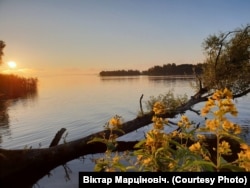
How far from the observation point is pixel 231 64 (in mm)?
19672

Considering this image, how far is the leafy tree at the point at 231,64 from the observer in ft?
63.7

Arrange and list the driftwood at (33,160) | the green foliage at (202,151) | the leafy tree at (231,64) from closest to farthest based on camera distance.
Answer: the green foliage at (202,151), the driftwood at (33,160), the leafy tree at (231,64)

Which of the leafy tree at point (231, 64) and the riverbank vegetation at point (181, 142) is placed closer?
the riverbank vegetation at point (181, 142)

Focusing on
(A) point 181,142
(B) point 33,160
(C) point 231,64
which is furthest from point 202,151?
(C) point 231,64

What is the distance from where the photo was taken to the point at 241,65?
63.9ft

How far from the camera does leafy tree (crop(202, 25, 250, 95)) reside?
19.4m

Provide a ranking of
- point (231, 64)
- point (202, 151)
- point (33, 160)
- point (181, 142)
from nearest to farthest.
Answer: point (202, 151) → point (181, 142) → point (33, 160) → point (231, 64)

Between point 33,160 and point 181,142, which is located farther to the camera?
point 33,160

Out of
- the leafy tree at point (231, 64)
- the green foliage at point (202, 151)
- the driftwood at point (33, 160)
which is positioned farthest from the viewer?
the leafy tree at point (231, 64)

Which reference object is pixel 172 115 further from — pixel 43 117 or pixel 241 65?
pixel 43 117

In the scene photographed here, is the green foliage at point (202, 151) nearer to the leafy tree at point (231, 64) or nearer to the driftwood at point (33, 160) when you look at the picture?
the driftwood at point (33, 160)

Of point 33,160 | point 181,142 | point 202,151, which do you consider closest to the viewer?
point 202,151

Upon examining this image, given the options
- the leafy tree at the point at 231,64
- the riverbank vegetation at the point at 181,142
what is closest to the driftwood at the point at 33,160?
the riverbank vegetation at the point at 181,142

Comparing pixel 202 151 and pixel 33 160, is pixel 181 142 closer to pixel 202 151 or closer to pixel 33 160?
pixel 202 151
